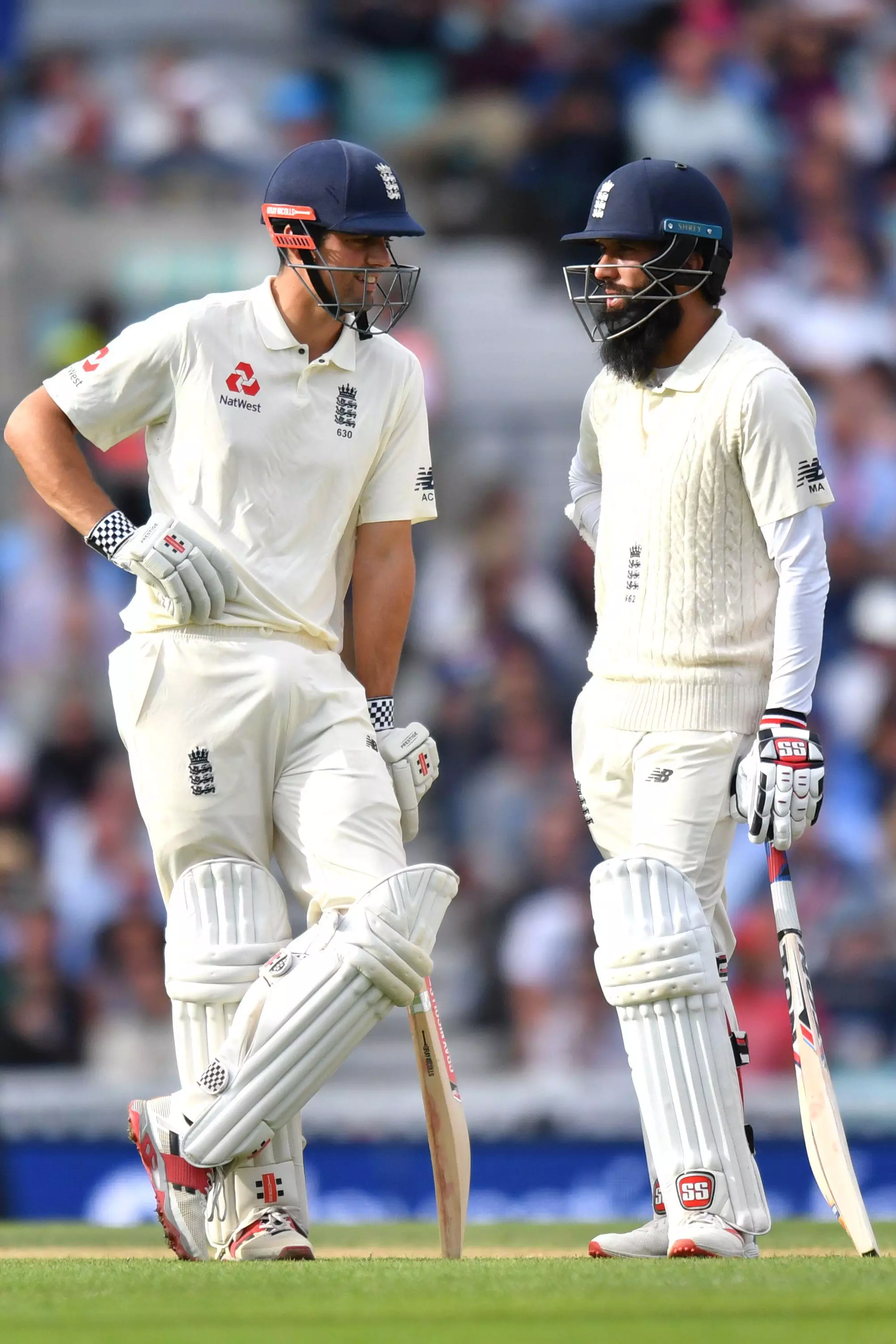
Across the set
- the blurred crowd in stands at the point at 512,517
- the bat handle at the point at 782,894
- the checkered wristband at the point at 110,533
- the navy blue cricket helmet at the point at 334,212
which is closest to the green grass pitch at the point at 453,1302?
the bat handle at the point at 782,894

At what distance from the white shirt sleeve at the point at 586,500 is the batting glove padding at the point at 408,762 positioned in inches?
21.8

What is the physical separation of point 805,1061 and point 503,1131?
3.36m

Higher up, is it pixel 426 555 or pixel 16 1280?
pixel 426 555

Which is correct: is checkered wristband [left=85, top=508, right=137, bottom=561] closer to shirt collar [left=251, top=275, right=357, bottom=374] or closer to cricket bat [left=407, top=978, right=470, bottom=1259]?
shirt collar [left=251, top=275, right=357, bottom=374]

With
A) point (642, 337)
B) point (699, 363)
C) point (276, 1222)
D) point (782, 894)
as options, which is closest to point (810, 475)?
point (699, 363)

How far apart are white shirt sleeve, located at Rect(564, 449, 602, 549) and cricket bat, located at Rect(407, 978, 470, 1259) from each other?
103cm

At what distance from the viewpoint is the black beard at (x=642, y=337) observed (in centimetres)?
390

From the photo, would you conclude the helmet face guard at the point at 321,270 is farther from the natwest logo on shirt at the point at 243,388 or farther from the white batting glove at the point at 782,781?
the white batting glove at the point at 782,781

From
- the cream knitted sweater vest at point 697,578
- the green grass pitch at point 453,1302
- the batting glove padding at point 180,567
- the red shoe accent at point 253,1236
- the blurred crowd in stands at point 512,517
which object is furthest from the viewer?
the blurred crowd in stands at point 512,517

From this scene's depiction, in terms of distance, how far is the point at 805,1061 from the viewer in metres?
3.67

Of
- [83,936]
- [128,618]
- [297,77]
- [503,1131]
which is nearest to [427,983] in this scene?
[128,618]

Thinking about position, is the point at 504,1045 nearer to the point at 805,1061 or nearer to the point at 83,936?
the point at 83,936

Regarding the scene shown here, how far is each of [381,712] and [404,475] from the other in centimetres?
47

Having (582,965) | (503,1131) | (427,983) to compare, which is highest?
(427,983)
